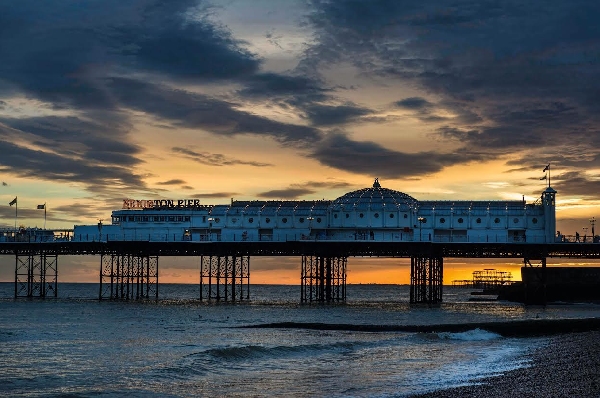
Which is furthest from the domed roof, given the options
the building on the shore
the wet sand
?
the wet sand

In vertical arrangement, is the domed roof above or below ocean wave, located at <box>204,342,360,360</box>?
above

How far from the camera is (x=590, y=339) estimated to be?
142 ft

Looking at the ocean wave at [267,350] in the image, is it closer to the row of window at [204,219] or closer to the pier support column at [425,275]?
the pier support column at [425,275]

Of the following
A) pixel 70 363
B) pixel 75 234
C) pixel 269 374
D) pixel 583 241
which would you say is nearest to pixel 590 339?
pixel 269 374

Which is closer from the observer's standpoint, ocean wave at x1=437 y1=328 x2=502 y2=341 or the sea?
the sea

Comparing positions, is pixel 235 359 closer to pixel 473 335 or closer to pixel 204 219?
pixel 473 335

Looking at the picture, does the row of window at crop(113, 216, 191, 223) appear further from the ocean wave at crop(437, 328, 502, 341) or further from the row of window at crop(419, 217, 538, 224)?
the ocean wave at crop(437, 328, 502, 341)

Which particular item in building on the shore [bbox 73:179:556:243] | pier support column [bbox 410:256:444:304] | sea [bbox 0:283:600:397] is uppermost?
building on the shore [bbox 73:179:556:243]

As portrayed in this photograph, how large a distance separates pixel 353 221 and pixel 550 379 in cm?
6179

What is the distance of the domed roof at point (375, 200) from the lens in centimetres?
9069

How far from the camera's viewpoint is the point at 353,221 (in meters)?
90.8

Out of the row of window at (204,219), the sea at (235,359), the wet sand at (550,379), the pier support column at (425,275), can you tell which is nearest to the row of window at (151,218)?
the row of window at (204,219)

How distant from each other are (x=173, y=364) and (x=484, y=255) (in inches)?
2289

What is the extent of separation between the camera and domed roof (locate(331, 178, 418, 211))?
9069cm
